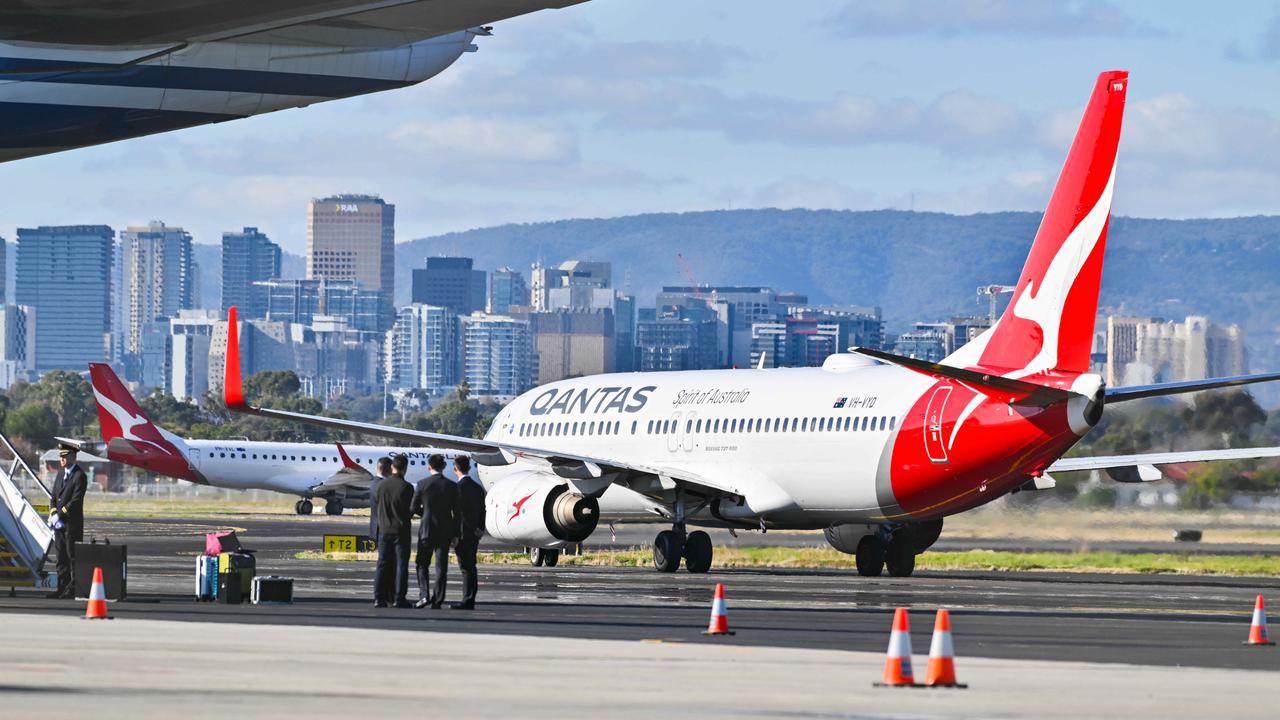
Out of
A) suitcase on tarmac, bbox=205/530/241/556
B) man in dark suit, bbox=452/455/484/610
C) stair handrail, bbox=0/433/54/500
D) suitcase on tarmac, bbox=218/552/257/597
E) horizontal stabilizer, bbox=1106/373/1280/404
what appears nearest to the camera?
man in dark suit, bbox=452/455/484/610

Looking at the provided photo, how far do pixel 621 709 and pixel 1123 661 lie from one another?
21.3 ft

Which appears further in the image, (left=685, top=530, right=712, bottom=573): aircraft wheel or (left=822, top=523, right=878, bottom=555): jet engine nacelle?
(left=822, top=523, right=878, bottom=555): jet engine nacelle

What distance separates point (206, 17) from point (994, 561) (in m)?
24.1

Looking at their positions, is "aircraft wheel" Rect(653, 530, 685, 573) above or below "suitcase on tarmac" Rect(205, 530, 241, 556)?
below

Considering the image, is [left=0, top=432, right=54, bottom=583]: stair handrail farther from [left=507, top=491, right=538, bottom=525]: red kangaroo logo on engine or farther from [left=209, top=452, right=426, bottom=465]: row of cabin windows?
[left=209, top=452, right=426, bottom=465]: row of cabin windows

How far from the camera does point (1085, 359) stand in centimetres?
3119

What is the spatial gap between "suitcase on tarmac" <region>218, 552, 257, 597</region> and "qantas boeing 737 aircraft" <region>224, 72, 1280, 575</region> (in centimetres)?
731

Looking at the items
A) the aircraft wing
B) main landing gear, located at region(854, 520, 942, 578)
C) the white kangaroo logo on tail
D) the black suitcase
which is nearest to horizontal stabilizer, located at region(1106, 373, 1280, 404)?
the aircraft wing

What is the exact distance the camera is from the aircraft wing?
37156 millimetres

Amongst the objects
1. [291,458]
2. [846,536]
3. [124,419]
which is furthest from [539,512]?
[291,458]

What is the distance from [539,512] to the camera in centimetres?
3728

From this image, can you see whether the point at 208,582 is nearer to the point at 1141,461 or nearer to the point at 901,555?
the point at 901,555

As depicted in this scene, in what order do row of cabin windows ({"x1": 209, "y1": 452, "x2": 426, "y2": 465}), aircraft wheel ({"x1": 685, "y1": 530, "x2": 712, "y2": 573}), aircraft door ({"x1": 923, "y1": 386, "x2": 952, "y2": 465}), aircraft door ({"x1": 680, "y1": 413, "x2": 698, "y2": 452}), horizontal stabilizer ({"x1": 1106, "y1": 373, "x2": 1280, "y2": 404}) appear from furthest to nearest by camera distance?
row of cabin windows ({"x1": 209, "y1": 452, "x2": 426, "y2": 465}) → aircraft door ({"x1": 680, "y1": 413, "x2": 698, "y2": 452}) → aircraft wheel ({"x1": 685, "y1": 530, "x2": 712, "y2": 573}) → aircraft door ({"x1": 923, "y1": 386, "x2": 952, "y2": 465}) → horizontal stabilizer ({"x1": 1106, "y1": 373, "x2": 1280, "y2": 404})

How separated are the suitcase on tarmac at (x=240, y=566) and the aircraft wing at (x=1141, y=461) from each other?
15.5 meters
